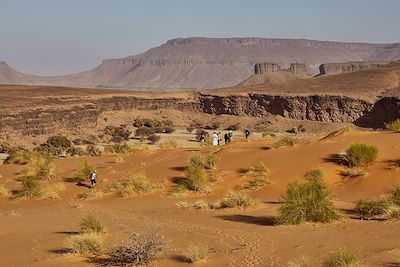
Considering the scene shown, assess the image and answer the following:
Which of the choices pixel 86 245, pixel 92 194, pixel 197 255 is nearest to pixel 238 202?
pixel 86 245

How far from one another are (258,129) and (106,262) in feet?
175

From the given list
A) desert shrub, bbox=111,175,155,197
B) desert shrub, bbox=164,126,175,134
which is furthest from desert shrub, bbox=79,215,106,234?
desert shrub, bbox=164,126,175,134

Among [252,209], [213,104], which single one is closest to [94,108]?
[213,104]

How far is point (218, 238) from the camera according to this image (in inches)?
490

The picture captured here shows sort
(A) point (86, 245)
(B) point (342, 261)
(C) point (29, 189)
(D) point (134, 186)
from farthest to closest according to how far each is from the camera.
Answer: (C) point (29, 189), (D) point (134, 186), (A) point (86, 245), (B) point (342, 261)

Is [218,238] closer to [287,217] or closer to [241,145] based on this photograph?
[287,217]

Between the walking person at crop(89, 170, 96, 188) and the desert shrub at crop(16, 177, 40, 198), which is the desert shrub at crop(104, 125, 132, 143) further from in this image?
the desert shrub at crop(16, 177, 40, 198)

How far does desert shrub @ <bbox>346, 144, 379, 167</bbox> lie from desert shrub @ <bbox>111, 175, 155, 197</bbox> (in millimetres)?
7418

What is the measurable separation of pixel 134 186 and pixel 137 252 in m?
11.1

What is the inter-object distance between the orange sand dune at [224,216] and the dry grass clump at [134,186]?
16.6 inches

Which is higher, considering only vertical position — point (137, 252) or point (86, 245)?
point (137, 252)

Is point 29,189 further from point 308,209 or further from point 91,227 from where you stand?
point 308,209

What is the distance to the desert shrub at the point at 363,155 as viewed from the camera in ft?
65.1

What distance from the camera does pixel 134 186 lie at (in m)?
21.4
